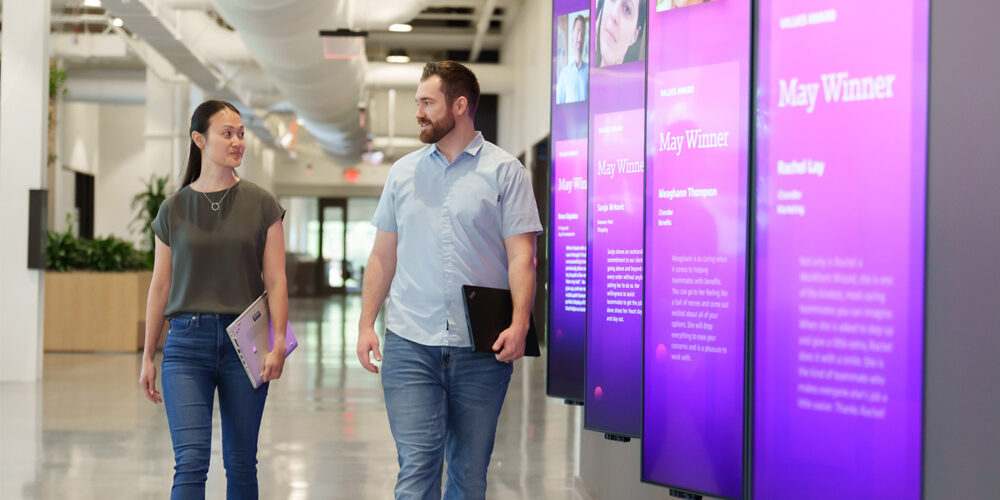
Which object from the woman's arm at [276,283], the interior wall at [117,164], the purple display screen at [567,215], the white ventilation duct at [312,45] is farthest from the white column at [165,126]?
the woman's arm at [276,283]

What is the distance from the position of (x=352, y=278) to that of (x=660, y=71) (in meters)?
27.8

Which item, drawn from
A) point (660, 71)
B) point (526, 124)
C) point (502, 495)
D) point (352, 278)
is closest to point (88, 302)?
point (526, 124)

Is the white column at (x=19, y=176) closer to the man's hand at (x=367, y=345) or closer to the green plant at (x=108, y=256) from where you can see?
the green plant at (x=108, y=256)

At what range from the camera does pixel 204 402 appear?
2.80 m

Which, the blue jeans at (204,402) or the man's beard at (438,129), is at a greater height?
the man's beard at (438,129)

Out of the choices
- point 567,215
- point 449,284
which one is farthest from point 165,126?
point 449,284

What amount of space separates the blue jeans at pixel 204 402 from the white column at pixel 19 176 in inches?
256

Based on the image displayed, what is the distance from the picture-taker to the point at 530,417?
6.74 metres

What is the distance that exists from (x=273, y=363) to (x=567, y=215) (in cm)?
150

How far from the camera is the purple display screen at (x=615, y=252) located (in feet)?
10.8

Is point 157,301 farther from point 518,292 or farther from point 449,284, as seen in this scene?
point 518,292

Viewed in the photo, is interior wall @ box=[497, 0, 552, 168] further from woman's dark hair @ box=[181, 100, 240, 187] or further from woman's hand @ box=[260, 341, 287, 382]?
woman's hand @ box=[260, 341, 287, 382]

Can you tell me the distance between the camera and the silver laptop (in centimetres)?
279

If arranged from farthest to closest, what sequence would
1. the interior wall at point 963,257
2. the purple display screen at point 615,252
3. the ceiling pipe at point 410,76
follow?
the ceiling pipe at point 410,76 → the purple display screen at point 615,252 → the interior wall at point 963,257
